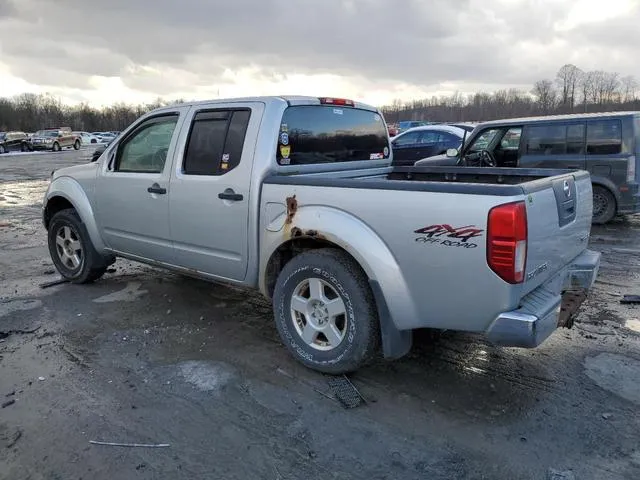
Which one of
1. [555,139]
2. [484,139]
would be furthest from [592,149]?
[484,139]

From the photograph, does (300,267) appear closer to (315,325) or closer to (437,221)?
(315,325)

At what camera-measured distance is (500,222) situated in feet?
9.32

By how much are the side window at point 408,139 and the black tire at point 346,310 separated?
11.8 metres

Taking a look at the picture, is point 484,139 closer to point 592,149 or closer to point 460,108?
point 592,149

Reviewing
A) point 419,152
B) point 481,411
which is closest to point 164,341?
point 481,411

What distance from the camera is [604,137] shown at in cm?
866

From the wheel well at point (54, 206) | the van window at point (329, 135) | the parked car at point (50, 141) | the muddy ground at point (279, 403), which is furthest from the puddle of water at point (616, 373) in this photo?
the parked car at point (50, 141)

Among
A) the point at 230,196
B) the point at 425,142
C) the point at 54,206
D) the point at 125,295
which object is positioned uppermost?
the point at 425,142

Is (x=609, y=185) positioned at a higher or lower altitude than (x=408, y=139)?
lower

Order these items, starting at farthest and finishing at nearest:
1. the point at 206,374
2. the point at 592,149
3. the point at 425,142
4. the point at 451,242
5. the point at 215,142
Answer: the point at 425,142, the point at 592,149, the point at 215,142, the point at 206,374, the point at 451,242

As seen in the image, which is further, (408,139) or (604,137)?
(408,139)

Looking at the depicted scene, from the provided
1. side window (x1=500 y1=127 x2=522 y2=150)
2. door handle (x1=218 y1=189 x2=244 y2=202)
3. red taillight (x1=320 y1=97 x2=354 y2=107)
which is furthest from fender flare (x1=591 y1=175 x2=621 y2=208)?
door handle (x1=218 y1=189 x2=244 y2=202)

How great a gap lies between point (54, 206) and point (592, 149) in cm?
821

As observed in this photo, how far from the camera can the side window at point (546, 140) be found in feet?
29.5
